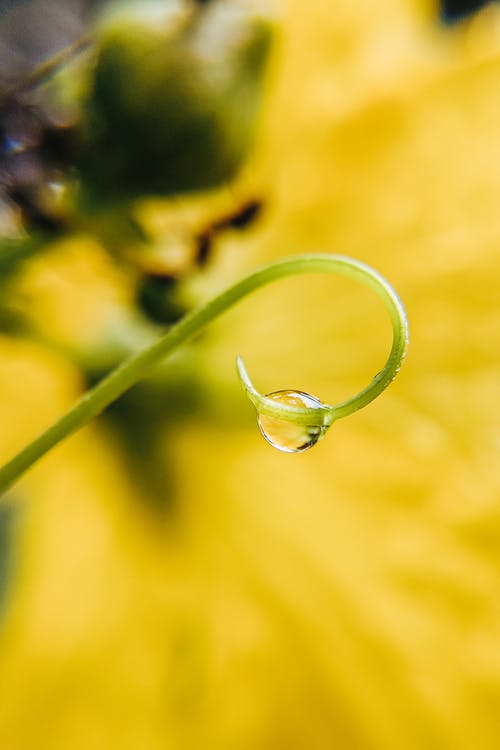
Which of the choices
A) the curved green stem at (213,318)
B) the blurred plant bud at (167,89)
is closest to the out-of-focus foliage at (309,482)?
the blurred plant bud at (167,89)

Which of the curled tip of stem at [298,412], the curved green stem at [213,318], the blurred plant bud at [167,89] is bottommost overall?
the curled tip of stem at [298,412]

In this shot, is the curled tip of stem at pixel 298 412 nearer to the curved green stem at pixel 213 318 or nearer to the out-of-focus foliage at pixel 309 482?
the curved green stem at pixel 213 318

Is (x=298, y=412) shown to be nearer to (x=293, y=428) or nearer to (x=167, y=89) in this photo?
(x=293, y=428)

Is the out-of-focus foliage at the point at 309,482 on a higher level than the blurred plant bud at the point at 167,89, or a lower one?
lower

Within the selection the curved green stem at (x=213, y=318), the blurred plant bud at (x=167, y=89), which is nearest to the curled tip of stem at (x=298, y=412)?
the curved green stem at (x=213, y=318)

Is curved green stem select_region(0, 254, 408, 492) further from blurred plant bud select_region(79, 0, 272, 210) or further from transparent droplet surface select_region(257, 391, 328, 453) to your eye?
blurred plant bud select_region(79, 0, 272, 210)

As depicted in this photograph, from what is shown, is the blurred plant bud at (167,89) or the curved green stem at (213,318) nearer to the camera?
the curved green stem at (213,318)

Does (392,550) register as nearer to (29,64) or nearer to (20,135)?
(20,135)
